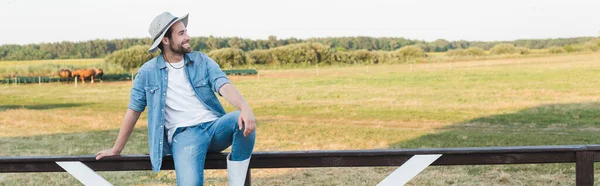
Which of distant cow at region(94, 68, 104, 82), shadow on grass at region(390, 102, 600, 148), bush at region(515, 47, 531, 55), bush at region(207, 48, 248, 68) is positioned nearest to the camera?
shadow on grass at region(390, 102, 600, 148)

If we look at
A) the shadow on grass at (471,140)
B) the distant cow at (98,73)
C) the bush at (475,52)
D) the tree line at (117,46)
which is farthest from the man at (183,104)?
the bush at (475,52)

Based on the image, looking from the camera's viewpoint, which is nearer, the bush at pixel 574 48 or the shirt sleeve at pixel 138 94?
the shirt sleeve at pixel 138 94

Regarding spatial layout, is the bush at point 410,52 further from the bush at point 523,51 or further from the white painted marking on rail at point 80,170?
the white painted marking on rail at point 80,170

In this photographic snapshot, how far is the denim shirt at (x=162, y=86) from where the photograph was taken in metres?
3.61

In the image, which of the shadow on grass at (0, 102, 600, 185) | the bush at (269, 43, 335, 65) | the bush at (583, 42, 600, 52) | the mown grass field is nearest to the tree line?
the bush at (269, 43, 335, 65)

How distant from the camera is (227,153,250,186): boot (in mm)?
3619

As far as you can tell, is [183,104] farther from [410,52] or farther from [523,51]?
[410,52]

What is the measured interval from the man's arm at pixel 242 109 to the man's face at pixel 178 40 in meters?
0.28

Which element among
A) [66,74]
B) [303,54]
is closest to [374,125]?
[66,74]

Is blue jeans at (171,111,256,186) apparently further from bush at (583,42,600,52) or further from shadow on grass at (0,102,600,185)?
bush at (583,42,600,52)

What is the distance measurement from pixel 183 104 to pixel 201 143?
227 mm

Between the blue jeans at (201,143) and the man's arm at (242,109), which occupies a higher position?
the man's arm at (242,109)

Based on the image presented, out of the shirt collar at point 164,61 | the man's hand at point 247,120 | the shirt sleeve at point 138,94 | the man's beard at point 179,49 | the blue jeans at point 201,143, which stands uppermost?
the man's beard at point 179,49

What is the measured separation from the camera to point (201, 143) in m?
3.57
